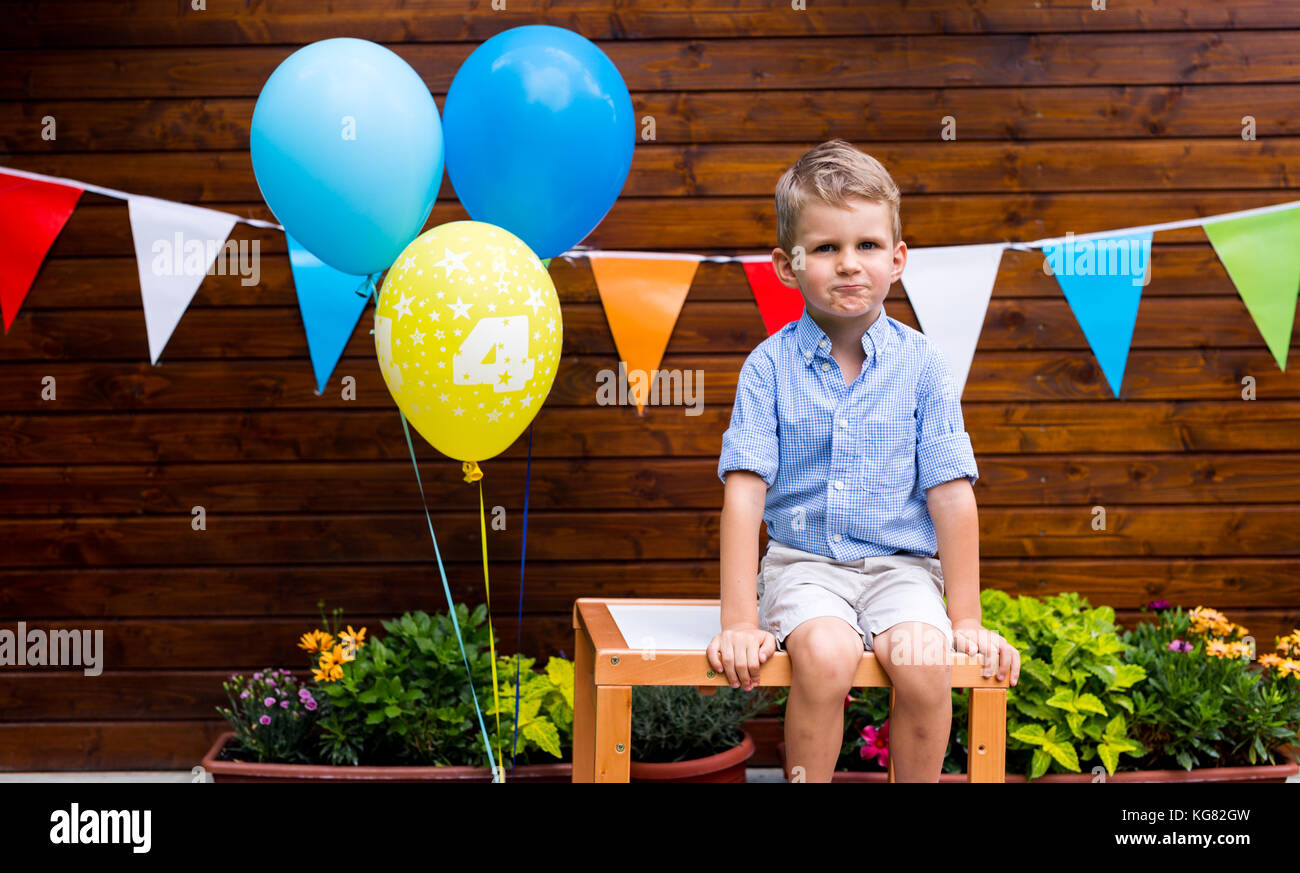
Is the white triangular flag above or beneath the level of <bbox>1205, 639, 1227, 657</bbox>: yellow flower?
above

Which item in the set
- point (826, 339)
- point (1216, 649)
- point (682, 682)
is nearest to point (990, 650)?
point (682, 682)

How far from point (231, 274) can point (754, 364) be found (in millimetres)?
1848

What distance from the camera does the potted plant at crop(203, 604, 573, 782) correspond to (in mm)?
2711

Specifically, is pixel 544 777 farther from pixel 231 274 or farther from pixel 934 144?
pixel 934 144

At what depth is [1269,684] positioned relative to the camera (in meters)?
2.99

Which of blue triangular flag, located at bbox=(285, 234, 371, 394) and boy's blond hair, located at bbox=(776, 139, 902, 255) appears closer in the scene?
boy's blond hair, located at bbox=(776, 139, 902, 255)

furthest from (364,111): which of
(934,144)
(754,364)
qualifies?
(934,144)

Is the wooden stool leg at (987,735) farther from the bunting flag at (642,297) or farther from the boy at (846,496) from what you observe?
the bunting flag at (642,297)

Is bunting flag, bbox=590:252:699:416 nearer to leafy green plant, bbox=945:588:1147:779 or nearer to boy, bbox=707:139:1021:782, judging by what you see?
boy, bbox=707:139:1021:782

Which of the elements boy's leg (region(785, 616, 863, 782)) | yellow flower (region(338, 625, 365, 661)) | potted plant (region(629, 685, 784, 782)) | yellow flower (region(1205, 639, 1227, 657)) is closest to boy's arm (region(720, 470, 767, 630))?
boy's leg (region(785, 616, 863, 782))

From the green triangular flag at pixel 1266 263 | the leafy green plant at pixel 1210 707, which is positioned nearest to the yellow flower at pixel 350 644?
the leafy green plant at pixel 1210 707

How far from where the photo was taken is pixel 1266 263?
319 centimetres

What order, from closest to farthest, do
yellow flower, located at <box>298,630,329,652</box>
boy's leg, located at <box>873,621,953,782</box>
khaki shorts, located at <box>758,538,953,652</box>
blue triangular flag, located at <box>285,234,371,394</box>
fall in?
boy's leg, located at <box>873,621,953,782</box>, khaki shorts, located at <box>758,538,953,652</box>, yellow flower, located at <box>298,630,329,652</box>, blue triangular flag, located at <box>285,234,371,394</box>

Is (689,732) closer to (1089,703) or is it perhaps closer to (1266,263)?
(1089,703)
